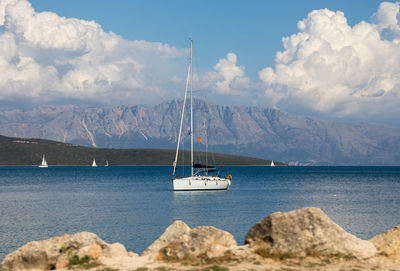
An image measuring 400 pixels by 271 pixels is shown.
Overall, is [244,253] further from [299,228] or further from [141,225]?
[141,225]

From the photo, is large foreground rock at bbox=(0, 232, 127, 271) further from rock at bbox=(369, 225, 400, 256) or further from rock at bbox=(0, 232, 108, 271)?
rock at bbox=(369, 225, 400, 256)

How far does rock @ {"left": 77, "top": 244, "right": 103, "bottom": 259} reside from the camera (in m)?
22.5

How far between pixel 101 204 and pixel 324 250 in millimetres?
59035

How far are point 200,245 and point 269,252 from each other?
128 inches

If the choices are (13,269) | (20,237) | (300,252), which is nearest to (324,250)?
(300,252)

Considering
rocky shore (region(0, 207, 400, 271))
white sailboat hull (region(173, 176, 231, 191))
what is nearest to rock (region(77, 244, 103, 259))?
rocky shore (region(0, 207, 400, 271))

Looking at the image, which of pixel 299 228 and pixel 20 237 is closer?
pixel 299 228

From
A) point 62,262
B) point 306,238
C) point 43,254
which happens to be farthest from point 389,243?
point 43,254

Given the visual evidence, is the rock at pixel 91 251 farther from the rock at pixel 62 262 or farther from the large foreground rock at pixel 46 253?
the rock at pixel 62 262

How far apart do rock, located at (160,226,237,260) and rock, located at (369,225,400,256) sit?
7.71 meters

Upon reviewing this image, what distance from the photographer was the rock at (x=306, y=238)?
2141 centimetres

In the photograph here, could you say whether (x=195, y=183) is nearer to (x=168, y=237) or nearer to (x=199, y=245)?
(x=168, y=237)

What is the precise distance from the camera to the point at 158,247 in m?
25.3

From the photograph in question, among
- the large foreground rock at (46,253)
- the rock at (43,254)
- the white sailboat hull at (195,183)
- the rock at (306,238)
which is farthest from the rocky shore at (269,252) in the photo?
the white sailboat hull at (195,183)
